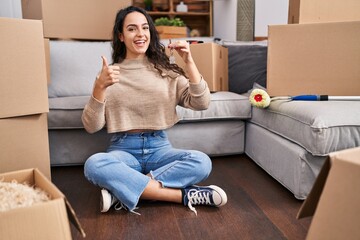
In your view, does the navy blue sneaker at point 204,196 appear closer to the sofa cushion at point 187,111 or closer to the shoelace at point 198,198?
the shoelace at point 198,198

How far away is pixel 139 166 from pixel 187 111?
0.47m

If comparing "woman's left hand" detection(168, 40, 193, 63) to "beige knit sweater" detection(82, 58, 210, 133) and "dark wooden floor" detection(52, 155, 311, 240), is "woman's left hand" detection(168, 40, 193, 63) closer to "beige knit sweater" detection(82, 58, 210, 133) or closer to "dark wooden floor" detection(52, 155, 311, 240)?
"beige knit sweater" detection(82, 58, 210, 133)

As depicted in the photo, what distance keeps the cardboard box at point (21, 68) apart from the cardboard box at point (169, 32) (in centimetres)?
236

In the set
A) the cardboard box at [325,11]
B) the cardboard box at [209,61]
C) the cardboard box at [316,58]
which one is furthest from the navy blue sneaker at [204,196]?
the cardboard box at [325,11]

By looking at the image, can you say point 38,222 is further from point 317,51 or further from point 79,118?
point 317,51

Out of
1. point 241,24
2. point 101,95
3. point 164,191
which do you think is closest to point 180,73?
point 101,95

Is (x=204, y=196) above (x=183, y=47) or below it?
below

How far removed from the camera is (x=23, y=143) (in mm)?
1091

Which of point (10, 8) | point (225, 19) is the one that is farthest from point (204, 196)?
point (225, 19)

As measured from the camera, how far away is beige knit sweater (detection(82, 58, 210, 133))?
124 centimetres

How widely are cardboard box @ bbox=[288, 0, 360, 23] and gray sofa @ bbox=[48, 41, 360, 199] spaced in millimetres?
426

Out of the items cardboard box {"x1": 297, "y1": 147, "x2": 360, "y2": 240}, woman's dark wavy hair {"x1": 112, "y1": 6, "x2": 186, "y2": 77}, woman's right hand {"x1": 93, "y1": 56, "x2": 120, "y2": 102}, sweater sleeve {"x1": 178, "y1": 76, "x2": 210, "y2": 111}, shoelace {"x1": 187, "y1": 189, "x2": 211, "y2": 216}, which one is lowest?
shoelace {"x1": 187, "y1": 189, "x2": 211, "y2": 216}

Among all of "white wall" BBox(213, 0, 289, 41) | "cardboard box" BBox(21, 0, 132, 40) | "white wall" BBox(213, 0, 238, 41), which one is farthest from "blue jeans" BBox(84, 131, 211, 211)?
"white wall" BBox(213, 0, 238, 41)

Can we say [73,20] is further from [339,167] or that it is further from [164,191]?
[339,167]
